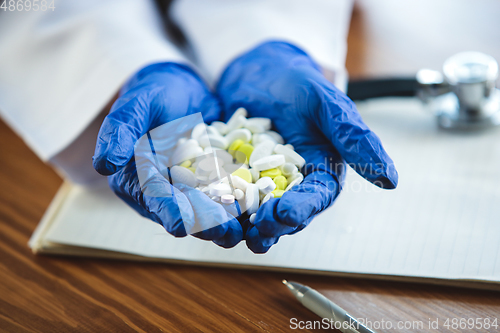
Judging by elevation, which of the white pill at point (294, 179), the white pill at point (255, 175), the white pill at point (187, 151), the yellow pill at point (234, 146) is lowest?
the white pill at point (294, 179)

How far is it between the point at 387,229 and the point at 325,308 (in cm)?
17

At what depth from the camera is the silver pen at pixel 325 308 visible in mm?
473

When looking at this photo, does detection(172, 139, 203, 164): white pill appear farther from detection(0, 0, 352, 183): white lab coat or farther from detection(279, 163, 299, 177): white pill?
detection(0, 0, 352, 183): white lab coat

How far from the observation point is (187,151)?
0.51 m

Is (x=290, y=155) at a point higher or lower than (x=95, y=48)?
lower

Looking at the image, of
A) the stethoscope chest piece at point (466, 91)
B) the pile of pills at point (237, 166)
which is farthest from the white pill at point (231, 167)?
the stethoscope chest piece at point (466, 91)

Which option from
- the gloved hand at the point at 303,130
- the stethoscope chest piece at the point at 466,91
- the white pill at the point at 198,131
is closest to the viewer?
the gloved hand at the point at 303,130

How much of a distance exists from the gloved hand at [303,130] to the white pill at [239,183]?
5 centimetres

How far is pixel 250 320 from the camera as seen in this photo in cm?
51

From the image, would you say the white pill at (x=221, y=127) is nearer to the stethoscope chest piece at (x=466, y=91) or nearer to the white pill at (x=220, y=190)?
the white pill at (x=220, y=190)

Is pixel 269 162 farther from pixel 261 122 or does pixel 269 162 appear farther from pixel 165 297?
pixel 165 297

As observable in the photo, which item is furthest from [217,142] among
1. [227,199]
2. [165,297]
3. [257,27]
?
[257,27]

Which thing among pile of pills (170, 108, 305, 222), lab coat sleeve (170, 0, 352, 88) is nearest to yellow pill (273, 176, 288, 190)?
pile of pills (170, 108, 305, 222)

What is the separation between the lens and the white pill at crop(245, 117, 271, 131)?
574mm
